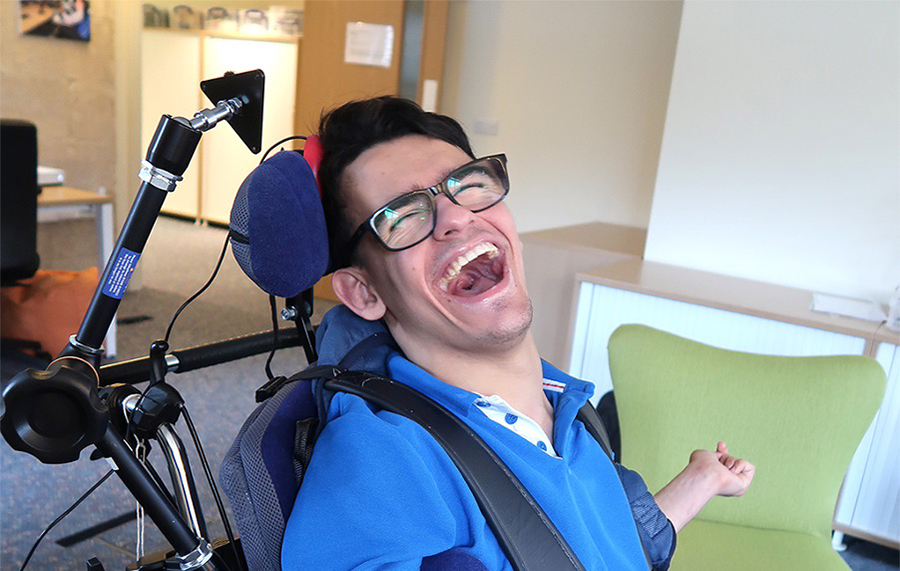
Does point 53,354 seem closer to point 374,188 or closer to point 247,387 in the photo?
point 247,387

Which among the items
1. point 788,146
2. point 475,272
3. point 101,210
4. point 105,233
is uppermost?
point 788,146

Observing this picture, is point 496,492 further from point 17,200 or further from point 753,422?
point 17,200

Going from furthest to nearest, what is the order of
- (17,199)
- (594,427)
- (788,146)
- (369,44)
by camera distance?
(369,44)
(17,199)
(788,146)
(594,427)

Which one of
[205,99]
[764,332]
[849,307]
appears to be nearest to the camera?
[764,332]

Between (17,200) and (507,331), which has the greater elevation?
(507,331)

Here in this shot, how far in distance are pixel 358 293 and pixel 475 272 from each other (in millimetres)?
212

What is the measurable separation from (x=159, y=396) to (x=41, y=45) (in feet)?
13.4

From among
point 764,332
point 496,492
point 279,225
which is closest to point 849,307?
point 764,332

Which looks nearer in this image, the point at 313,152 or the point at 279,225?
the point at 279,225

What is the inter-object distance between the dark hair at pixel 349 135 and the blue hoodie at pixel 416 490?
0.44ft

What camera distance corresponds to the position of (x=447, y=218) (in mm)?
1126

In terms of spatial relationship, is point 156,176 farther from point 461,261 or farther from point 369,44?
point 369,44

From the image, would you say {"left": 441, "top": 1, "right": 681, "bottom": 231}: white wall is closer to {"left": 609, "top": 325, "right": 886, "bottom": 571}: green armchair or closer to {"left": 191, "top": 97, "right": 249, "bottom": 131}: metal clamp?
{"left": 609, "top": 325, "right": 886, "bottom": 571}: green armchair

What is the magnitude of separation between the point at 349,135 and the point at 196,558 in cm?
63
